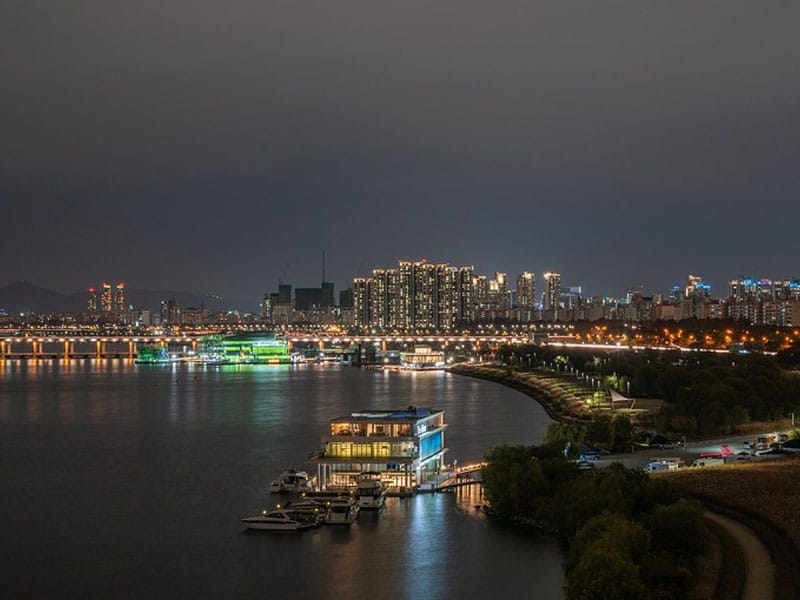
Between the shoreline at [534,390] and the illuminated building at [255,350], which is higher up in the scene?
→ the illuminated building at [255,350]

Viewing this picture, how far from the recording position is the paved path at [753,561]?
777cm

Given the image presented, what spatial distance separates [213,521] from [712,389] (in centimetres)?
1094

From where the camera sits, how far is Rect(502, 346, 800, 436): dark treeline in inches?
701

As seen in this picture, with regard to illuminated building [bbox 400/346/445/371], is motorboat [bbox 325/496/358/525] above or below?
below

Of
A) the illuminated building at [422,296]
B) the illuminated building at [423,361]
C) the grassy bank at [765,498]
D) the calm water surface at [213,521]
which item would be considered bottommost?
the calm water surface at [213,521]

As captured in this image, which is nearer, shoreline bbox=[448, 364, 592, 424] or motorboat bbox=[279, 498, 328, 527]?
motorboat bbox=[279, 498, 328, 527]

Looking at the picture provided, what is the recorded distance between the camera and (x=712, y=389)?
19281mm

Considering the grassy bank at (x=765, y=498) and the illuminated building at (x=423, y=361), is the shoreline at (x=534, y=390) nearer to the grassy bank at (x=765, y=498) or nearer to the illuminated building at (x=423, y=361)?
the illuminated building at (x=423, y=361)

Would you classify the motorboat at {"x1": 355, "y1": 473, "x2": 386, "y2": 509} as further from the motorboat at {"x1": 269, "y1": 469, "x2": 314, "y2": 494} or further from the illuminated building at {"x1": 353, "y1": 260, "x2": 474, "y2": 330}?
the illuminated building at {"x1": 353, "y1": 260, "x2": 474, "y2": 330}

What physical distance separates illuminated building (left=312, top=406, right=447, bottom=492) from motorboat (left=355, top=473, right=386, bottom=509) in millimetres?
321

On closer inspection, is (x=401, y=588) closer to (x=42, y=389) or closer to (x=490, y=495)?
(x=490, y=495)

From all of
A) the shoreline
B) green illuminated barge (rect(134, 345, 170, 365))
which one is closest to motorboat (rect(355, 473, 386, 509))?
the shoreline

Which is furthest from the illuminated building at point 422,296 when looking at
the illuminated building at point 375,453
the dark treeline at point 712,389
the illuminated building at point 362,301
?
the illuminated building at point 375,453

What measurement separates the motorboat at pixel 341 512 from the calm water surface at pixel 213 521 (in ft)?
0.53
